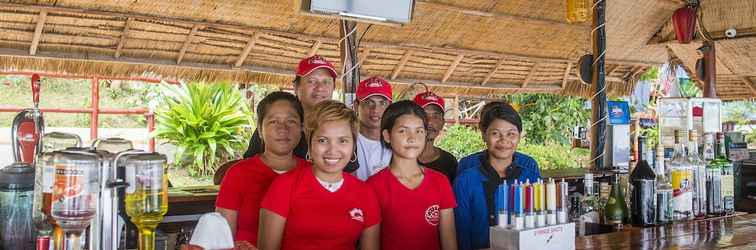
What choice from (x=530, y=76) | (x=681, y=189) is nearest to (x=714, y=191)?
(x=681, y=189)

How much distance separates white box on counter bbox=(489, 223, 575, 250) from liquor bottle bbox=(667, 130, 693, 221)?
0.86 m

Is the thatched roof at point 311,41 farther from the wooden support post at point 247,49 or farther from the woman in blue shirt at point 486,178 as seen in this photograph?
the woman in blue shirt at point 486,178

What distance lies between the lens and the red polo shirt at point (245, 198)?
2.14 metres

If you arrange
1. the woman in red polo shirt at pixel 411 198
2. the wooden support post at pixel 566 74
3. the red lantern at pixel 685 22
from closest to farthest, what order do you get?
the woman in red polo shirt at pixel 411 198
the red lantern at pixel 685 22
the wooden support post at pixel 566 74

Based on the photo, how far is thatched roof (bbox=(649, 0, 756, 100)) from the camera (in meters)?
5.85

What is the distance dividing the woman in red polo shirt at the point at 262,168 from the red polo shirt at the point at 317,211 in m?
0.20

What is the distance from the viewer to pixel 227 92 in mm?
8641

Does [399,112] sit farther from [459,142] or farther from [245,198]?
[459,142]

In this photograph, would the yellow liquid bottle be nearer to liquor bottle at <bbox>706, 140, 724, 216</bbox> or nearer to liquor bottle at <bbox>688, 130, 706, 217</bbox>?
liquor bottle at <bbox>688, 130, 706, 217</bbox>

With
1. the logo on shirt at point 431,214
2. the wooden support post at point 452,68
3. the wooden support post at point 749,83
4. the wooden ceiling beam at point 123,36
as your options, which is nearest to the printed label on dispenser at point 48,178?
the logo on shirt at point 431,214

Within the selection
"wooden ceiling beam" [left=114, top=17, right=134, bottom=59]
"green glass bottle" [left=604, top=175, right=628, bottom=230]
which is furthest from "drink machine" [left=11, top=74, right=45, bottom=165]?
"wooden ceiling beam" [left=114, top=17, right=134, bottom=59]

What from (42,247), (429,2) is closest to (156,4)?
(429,2)

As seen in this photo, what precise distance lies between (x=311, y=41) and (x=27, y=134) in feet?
13.8

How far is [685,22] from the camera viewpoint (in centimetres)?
513
